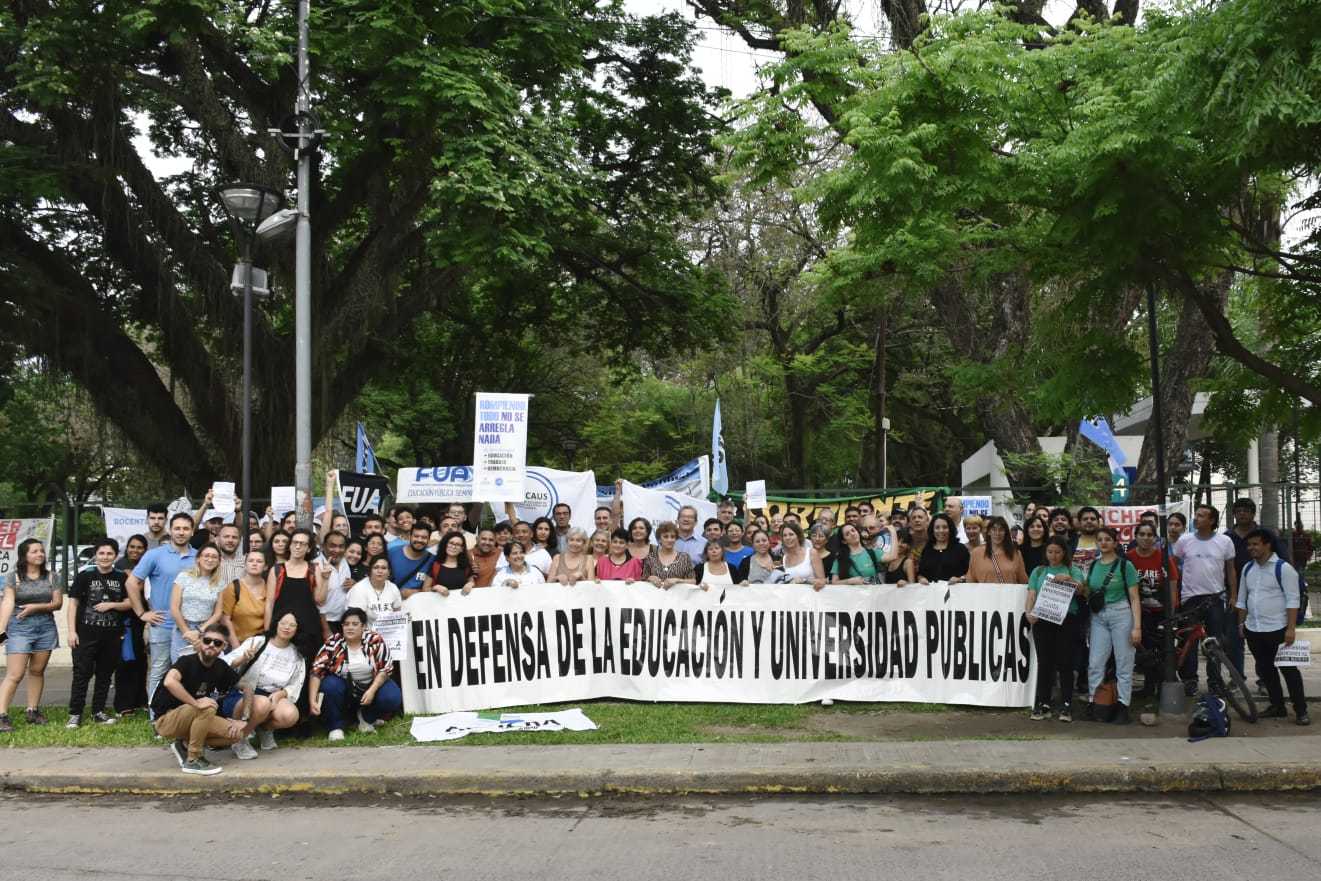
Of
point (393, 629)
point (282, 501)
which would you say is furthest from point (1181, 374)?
point (393, 629)

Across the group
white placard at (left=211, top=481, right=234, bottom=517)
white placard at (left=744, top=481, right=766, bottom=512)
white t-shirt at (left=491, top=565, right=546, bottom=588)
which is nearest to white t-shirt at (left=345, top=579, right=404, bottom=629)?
white t-shirt at (left=491, top=565, right=546, bottom=588)

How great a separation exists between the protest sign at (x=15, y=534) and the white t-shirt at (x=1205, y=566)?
1202 centimetres

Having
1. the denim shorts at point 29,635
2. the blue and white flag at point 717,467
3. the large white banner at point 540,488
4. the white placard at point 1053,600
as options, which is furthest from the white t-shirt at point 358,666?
the blue and white flag at point 717,467

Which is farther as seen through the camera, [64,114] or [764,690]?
[64,114]

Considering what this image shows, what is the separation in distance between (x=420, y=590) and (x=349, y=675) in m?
1.22

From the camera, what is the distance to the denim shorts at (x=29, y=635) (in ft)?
34.3

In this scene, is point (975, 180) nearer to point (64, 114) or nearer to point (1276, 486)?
point (1276, 486)

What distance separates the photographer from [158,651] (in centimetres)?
1035

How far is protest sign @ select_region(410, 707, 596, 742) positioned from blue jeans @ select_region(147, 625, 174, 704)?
2097mm

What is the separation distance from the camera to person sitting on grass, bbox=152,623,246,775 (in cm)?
867

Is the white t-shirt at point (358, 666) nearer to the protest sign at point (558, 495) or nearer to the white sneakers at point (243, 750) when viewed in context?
the white sneakers at point (243, 750)

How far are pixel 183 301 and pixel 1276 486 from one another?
16812 mm

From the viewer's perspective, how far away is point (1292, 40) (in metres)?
7.22

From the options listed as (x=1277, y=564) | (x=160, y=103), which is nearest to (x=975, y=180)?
(x=1277, y=564)
